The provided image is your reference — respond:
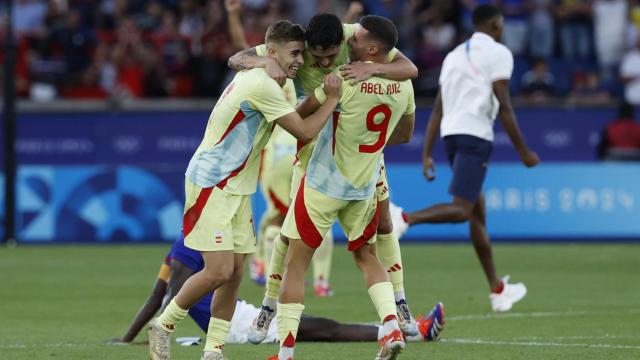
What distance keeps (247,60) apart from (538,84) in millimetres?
14998

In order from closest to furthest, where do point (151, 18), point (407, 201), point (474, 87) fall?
point (474, 87)
point (407, 201)
point (151, 18)

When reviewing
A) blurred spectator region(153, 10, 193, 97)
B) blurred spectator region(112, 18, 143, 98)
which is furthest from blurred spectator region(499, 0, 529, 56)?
blurred spectator region(112, 18, 143, 98)

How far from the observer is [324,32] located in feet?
28.9

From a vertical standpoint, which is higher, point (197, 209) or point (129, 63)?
point (197, 209)

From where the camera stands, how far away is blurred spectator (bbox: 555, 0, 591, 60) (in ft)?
82.4

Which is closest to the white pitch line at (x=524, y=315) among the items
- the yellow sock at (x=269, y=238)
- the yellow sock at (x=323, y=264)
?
the yellow sock at (x=323, y=264)

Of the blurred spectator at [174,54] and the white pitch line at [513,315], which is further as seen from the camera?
the blurred spectator at [174,54]

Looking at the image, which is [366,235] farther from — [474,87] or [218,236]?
[474,87]

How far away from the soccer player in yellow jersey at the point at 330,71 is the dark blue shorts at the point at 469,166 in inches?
117

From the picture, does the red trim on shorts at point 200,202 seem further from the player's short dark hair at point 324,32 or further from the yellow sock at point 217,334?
the player's short dark hair at point 324,32

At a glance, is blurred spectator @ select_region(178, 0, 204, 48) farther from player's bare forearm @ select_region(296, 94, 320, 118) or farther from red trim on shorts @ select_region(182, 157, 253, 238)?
red trim on shorts @ select_region(182, 157, 253, 238)

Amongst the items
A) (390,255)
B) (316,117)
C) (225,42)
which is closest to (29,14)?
(225,42)

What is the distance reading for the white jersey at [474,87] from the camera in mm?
12875

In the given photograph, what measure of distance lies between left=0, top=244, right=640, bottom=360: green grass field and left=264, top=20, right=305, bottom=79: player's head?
2006mm
